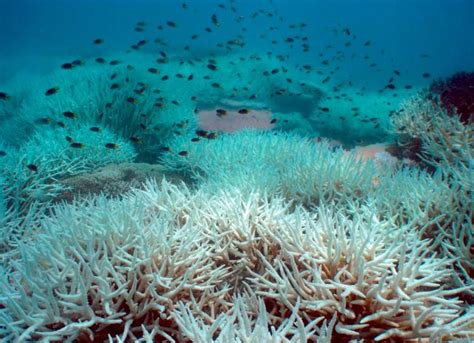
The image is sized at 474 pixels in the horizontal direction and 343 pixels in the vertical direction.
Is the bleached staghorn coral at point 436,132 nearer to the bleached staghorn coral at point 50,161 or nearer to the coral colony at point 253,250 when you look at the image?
the coral colony at point 253,250

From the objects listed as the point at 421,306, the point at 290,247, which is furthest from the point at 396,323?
the point at 290,247

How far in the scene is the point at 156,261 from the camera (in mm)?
2373

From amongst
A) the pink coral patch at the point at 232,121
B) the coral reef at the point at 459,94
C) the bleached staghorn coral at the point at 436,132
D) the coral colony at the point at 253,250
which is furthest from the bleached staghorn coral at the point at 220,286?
the pink coral patch at the point at 232,121

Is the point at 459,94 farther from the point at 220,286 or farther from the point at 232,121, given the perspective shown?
the point at 232,121

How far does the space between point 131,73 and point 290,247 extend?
10.1 metres

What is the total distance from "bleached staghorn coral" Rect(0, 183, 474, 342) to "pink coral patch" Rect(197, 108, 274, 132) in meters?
9.96

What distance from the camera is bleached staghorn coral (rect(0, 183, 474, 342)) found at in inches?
74.2

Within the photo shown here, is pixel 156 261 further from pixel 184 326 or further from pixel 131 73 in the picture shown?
pixel 131 73

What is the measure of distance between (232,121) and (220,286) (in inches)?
446

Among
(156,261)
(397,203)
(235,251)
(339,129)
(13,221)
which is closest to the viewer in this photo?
(156,261)

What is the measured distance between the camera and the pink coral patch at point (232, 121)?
41.9 feet

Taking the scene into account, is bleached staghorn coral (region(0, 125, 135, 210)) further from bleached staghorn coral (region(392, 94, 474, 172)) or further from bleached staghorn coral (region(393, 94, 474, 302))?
bleached staghorn coral (region(392, 94, 474, 172))

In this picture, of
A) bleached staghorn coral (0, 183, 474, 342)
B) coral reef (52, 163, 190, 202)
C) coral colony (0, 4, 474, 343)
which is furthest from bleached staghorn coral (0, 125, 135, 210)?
bleached staghorn coral (0, 183, 474, 342)

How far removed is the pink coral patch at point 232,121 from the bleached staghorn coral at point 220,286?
9.96 metres
